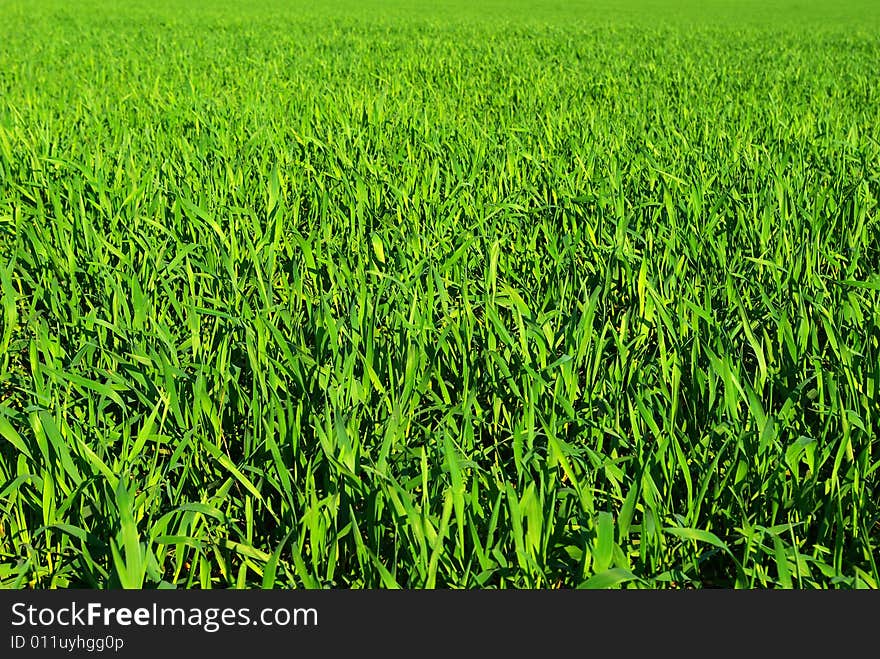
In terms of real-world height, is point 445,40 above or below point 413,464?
above

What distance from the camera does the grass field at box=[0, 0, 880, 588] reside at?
51.8 inches

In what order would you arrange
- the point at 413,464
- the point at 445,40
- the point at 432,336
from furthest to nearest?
the point at 445,40
the point at 432,336
the point at 413,464

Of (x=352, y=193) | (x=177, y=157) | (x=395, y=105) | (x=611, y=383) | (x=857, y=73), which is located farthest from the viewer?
(x=857, y=73)

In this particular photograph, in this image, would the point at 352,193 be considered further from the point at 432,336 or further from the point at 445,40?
the point at 445,40

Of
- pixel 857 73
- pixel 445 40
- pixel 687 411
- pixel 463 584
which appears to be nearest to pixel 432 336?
pixel 687 411

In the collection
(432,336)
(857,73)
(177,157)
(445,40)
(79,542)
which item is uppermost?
(445,40)

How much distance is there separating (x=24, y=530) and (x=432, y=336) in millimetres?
941

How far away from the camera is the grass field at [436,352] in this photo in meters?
1.32

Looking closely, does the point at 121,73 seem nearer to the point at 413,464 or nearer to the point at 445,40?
the point at 445,40

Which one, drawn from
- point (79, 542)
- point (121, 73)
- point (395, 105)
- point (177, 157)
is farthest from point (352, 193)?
point (121, 73)

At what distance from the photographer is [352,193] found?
2.90 meters

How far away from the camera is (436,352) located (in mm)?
1763

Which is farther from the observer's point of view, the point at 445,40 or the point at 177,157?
the point at 445,40

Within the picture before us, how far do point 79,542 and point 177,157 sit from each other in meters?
2.50
